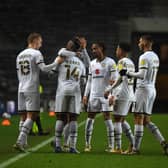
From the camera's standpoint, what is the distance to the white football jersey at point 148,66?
13.4 metres

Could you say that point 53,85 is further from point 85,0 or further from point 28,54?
point 28,54

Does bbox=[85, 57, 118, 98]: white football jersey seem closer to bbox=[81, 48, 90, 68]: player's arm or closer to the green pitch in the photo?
bbox=[81, 48, 90, 68]: player's arm

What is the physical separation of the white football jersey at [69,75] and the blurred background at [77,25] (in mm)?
20234

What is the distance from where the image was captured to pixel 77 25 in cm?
3447

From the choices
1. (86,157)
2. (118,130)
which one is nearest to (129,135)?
(118,130)

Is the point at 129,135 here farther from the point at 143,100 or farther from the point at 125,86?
the point at 143,100

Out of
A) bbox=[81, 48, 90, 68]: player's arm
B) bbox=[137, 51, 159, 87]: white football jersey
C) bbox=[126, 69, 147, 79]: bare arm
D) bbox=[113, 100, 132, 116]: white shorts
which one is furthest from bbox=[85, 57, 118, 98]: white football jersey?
bbox=[126, 69, 147, 79]: bare arm

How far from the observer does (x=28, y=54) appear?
1373 cm

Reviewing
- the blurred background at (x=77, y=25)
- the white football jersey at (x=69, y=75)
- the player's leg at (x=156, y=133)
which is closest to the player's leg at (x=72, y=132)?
the white football jersey at (x=69, y=75)

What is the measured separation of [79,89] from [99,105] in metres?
0.63

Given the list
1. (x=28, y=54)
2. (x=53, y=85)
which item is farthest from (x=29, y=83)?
(x=53, y=85)

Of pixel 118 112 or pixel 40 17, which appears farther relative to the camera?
pixel 40 17

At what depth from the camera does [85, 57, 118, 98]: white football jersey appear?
14.2 meters

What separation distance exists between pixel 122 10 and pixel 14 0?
4268mm
